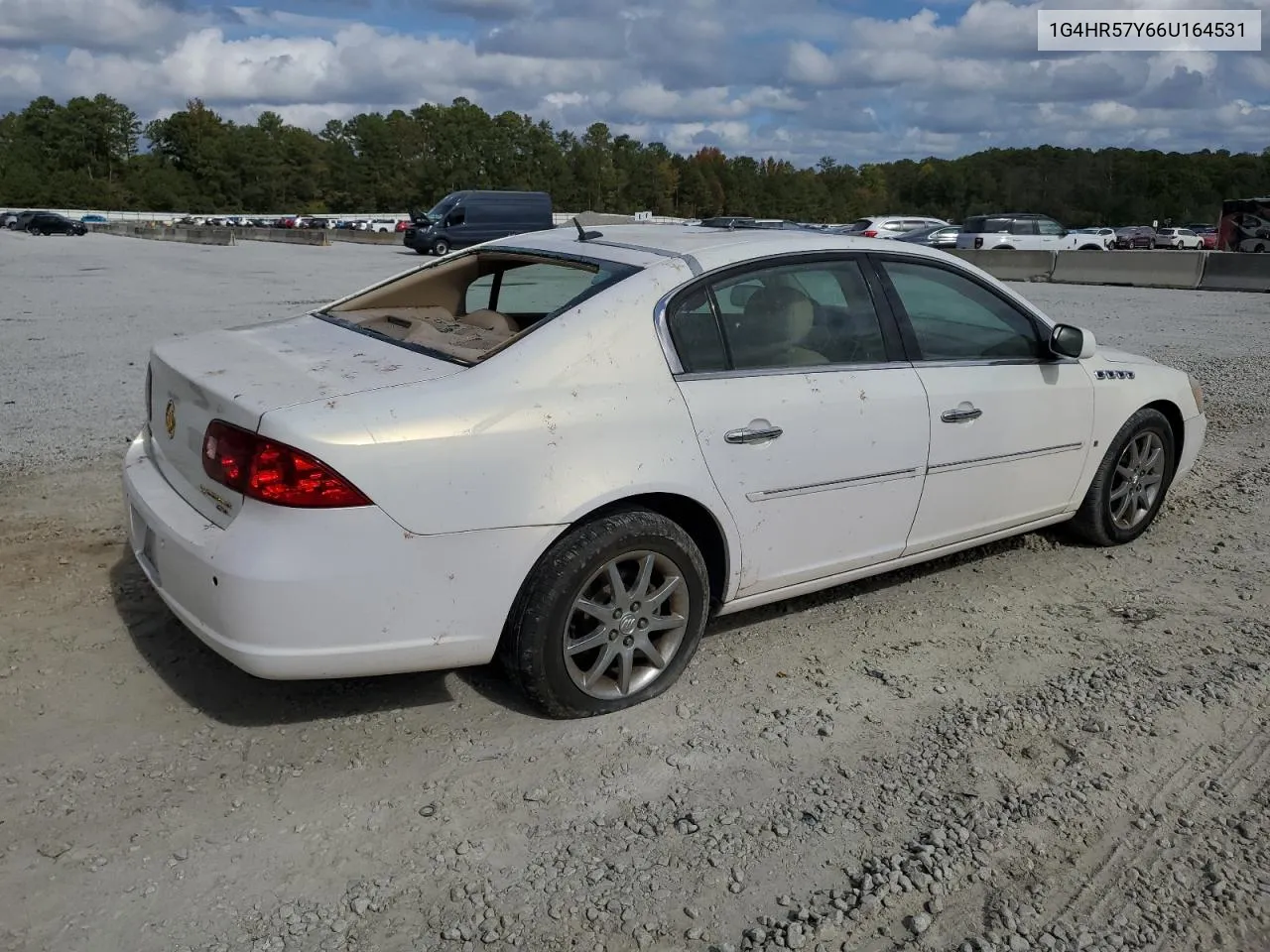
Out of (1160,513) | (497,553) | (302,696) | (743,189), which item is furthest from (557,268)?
(743,189)

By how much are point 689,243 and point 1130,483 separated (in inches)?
108

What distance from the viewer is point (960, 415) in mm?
4430

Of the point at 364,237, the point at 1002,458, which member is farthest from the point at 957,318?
the point at 364,237

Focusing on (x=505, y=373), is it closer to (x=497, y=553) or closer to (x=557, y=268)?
(x=497, y=553)

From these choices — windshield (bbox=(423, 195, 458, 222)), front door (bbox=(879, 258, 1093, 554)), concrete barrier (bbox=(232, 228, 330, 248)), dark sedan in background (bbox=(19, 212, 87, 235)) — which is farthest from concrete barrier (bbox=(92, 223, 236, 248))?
front door (bbox=(879, 258, 1093, 554))

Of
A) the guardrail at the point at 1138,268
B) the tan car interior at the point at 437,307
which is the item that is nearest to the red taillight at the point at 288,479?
the tan car interior at the point at 437,307

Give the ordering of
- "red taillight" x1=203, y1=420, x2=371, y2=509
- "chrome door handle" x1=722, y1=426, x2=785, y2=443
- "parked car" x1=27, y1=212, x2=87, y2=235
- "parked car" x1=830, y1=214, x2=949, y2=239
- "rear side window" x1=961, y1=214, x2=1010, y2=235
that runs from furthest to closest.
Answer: "parked car" x1=27, y1=212, x2=87, y2=235 < "rear side window" x1=961, y1=214, x2=1010, y2=235 < "parked car" x1=830, y1=214, x2=949, y2=239 < "chrome door handle" x1=722, y1=426, x2=785, y2=443 < "red taillight" x1=203, y1=420, x2=371, y2=509

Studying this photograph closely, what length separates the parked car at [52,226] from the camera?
194ft

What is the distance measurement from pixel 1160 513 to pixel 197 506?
16.6 ft

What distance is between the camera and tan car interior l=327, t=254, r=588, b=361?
13.7 feet

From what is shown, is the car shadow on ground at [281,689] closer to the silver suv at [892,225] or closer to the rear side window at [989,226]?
the silver suv at [892,225]

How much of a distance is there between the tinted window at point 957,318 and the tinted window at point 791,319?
0.80ft

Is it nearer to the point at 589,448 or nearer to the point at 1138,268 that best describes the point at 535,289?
the point at 589,448

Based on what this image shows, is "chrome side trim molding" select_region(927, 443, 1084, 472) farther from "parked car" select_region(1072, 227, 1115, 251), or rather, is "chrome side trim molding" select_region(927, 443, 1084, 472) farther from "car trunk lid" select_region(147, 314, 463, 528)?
"parked car" select_region(1072, 227, 1115, 251)
